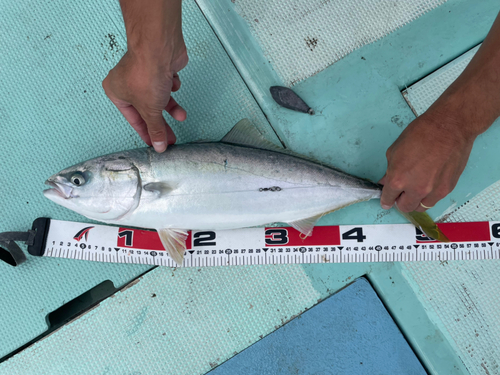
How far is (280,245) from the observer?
85.3 inches

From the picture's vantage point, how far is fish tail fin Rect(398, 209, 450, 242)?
6.66ft

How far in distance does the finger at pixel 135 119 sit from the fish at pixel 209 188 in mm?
139

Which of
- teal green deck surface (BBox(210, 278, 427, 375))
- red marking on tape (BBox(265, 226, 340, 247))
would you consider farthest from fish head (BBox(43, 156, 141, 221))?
teal green deck surface (BBox(210, 278, 427, 375))

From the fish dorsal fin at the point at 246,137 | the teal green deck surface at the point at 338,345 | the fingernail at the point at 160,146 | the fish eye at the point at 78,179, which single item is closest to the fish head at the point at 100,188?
the fish eye at the point at 78,179

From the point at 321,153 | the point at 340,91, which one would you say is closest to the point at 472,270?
the point at 321,153

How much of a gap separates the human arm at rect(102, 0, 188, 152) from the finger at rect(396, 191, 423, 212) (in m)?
1.38

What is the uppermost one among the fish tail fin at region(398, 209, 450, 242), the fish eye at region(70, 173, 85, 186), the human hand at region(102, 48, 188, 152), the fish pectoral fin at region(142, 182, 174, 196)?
the human hand at region(102, 48, 188, 152)

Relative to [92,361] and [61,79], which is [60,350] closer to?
[92,361]

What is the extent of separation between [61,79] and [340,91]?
1908mm

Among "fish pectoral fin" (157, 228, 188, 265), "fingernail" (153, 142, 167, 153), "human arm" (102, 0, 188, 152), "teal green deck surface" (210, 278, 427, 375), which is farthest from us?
"teal green deck surface" (210, 278, 427, 375)

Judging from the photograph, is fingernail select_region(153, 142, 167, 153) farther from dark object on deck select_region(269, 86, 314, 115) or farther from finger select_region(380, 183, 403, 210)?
finger select_region(380, 183, 403, 210)

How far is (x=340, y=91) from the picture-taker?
2.24 metres

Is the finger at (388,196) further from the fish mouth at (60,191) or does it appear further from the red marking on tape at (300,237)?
the fish mouth at (60,191)

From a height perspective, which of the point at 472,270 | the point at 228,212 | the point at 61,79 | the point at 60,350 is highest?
the point at 61,79
